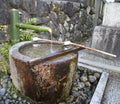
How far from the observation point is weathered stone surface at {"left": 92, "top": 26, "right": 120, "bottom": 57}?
3.50 meters

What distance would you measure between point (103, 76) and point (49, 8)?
88.5 inches

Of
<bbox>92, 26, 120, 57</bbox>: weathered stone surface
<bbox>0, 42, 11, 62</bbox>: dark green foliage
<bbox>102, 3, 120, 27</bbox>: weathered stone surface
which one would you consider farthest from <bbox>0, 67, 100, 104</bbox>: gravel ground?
<bbox>102, 3, 120, 27</bbox>: weathered stone surface

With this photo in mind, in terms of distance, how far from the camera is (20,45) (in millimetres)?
2316

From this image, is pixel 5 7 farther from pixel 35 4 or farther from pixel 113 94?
pixel 113 94

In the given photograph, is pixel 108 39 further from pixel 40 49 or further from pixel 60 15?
pixel 40 49

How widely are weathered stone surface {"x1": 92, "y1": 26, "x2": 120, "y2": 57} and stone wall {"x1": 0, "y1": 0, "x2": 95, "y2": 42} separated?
1.24 m

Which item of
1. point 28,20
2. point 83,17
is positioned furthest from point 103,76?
point 83,17

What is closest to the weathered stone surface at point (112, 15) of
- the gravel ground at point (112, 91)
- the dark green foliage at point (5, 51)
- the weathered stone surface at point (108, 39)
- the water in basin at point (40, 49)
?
the weathered stone surface at point (108, 39)

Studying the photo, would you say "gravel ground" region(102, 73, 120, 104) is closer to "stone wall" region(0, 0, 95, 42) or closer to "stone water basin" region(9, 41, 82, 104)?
"stone water basin" region(9, 41, 82, 104)

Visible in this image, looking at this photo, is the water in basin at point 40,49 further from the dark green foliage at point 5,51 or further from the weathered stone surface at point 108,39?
the weathered stone surface at point 108,39

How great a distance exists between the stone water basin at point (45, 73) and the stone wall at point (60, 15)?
1574mm

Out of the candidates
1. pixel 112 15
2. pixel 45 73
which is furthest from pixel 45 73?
pixel 112 15

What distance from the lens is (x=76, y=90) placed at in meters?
2.63

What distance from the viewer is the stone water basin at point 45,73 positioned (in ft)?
5.74
